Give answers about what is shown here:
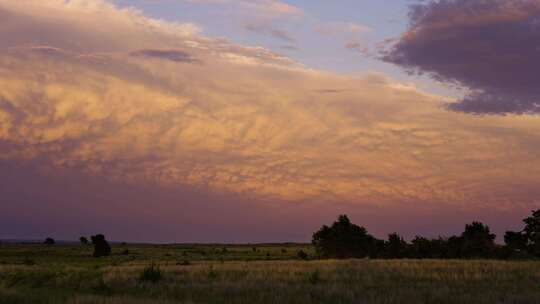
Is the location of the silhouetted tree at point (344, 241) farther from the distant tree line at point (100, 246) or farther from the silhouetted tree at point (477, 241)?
the distant tree line at point (100, 246)

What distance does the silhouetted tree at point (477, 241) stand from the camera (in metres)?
62.4

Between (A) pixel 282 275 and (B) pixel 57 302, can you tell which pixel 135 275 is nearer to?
(A) pixel 282 275

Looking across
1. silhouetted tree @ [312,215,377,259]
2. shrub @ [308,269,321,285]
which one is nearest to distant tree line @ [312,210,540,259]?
silhouetted tree @ [312,215,377,259]

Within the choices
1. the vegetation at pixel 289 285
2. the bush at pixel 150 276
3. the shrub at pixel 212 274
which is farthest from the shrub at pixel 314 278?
the bush at pixel 150 276

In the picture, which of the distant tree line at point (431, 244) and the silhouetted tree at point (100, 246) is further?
the silhouetted tree at point (100, 246)

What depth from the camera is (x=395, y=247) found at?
2751 inches

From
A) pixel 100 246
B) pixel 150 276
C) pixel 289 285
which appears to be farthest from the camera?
pixel 100 246

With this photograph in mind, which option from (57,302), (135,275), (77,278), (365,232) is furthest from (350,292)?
(365,232)

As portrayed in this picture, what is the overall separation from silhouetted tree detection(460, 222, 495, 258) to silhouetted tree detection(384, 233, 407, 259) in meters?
6.59

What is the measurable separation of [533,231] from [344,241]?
19.1 metres

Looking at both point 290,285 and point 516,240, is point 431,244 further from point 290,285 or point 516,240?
point 290,285

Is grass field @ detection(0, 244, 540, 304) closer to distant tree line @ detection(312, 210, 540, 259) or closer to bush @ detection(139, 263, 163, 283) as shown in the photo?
bush @ detection(139, 263, 163, 283)

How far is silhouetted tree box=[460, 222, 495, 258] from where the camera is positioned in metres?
62.4

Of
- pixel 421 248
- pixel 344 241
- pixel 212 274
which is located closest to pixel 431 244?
pixel 421 248
